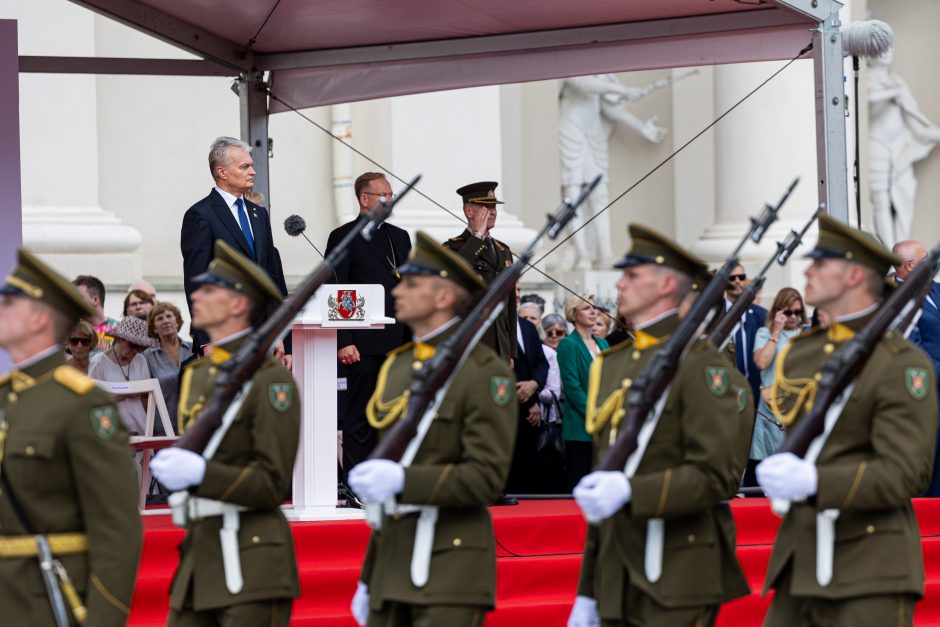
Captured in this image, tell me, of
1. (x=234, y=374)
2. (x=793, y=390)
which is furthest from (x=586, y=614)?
(x=234, y=374)

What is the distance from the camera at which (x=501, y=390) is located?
5.36m

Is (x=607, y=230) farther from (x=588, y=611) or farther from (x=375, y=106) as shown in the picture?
(x=588, y=611)

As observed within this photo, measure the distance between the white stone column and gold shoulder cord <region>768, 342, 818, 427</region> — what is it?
9901mm

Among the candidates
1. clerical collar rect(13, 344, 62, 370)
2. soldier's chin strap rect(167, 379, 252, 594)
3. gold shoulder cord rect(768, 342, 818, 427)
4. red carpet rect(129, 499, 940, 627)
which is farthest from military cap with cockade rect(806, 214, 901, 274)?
red carpet rect(129, 499, 940, 627)

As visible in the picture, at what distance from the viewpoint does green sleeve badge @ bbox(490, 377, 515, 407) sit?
5.34m

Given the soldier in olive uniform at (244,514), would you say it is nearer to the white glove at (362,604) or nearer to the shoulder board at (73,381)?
the white glove at (362,604)

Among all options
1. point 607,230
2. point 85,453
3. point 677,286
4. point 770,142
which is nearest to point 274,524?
point 85,453

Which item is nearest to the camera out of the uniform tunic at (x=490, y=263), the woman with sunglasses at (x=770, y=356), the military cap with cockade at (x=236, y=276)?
the military cap with cockade at (x=236, y=276)

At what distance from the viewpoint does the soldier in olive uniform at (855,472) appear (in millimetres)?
4941

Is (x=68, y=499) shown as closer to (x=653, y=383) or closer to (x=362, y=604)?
(x=362, y=604)

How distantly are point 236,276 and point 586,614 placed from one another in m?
1.42

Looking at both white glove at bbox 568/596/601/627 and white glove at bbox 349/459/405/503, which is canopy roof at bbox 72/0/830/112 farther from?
white glove at bbox 349/459/405/503

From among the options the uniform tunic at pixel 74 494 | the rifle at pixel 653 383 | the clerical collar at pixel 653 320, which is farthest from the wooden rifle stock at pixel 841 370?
the uniform tunic at pixel 74 494

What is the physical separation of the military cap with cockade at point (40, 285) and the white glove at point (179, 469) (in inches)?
19.7
